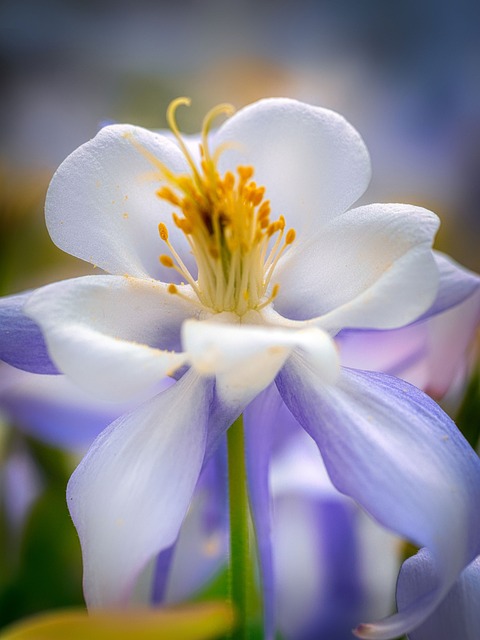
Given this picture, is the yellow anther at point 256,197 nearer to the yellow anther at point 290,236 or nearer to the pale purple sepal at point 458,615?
the yellow anther at point 290,236

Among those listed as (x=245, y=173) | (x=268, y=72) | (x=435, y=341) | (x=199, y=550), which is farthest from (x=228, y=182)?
(x=268, y=72)

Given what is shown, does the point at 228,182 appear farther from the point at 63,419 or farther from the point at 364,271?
the point at 63,419

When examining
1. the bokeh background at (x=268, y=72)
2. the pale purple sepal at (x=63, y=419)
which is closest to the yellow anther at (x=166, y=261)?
the pale purple sepal at (x=63, y=419)

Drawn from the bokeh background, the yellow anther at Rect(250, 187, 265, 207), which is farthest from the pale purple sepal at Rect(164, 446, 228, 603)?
the bokeh background

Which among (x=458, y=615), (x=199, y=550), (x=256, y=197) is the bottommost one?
(x=199, y=550)

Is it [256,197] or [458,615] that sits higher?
[256,197]

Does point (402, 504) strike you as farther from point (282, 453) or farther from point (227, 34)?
point (227, 34)
